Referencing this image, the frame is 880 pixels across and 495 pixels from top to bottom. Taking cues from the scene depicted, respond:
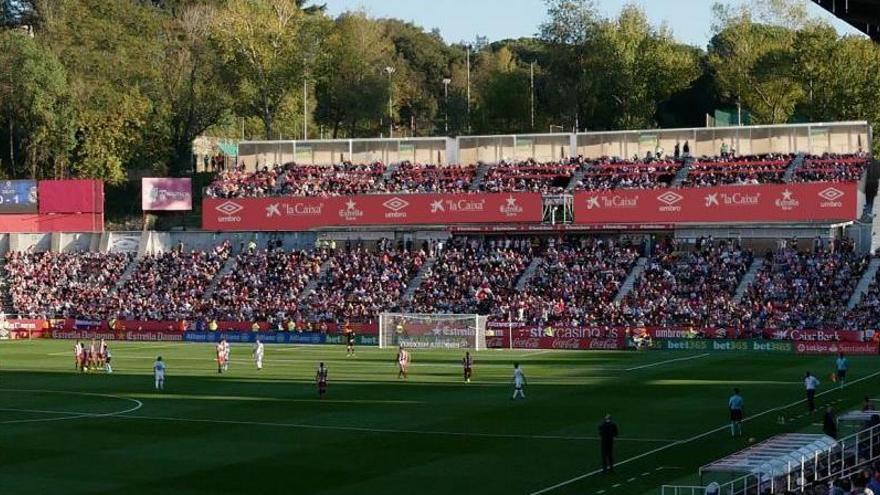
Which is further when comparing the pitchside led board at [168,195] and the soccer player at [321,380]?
the pitchside led board at [168,195]

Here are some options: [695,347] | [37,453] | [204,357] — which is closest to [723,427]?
[37,453]

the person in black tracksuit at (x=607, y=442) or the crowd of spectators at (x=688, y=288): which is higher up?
the crowd of spectators at (x=688, y=288)

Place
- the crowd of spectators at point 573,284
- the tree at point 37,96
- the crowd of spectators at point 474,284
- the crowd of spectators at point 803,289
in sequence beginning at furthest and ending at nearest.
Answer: the tree at point 37,96 < the crowd of spectators at point 573,284 < the crowd of spectators at point 474,284 < the crowd of spectators at point 803,289

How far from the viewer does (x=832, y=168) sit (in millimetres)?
93188

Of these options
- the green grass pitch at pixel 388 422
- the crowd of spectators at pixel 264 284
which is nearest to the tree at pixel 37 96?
the crowd of spectators at pixel 264 284

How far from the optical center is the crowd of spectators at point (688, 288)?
80438 mm

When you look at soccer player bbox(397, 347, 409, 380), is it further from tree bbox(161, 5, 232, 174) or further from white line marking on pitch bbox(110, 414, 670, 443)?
tree bbox(161, 5, 232, 174)

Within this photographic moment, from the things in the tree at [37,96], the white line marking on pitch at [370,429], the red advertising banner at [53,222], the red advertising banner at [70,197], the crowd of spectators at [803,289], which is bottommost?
the white line marking on pitch at [370,429]

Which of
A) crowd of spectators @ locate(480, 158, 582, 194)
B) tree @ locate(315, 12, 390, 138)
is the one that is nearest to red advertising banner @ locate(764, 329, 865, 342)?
crowd of spectators @ locate(480, 158, 582, 194)

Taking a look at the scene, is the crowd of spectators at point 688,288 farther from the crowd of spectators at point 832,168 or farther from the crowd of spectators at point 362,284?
the crowd of spectators at point 362,284

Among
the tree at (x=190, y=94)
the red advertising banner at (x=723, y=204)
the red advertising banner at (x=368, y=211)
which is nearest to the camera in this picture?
the red advertising banner at (x=723, y=204)

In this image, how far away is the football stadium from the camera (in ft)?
135

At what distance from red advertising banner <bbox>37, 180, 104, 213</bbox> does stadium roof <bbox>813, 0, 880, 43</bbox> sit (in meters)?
87.1

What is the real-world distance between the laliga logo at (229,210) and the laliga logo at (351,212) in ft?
27.4
